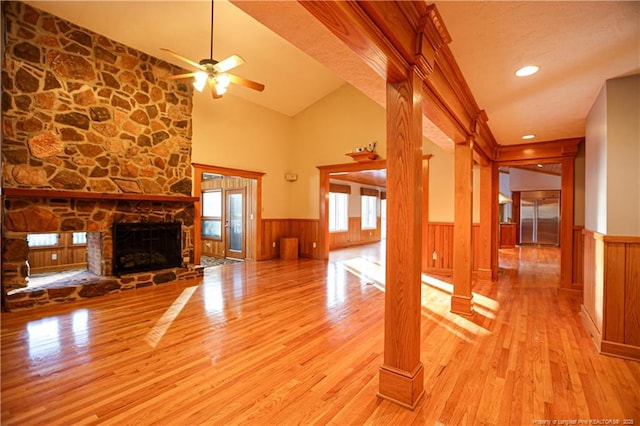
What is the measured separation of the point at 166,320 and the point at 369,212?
9387 mm

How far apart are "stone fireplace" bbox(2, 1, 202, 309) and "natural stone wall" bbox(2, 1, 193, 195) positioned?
0.04 feet

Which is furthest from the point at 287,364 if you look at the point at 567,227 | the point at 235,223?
the point at 235,223

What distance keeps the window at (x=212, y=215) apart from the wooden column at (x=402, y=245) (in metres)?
6.83

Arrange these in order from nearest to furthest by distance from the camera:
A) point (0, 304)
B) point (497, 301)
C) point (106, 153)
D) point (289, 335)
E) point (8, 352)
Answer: point (8, 352) < point (289, 335) < point (0, 304) < point (497, 301) < point (106, 153)

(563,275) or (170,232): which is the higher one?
(170,232)

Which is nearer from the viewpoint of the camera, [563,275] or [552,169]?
[563,275]

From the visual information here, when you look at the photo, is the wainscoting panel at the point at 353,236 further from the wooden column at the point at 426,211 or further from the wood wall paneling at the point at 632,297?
the wood wall paneling at the point at 632,297

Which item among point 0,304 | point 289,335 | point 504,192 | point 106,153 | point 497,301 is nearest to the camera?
point 289,335

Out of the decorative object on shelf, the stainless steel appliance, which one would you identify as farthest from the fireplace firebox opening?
the stainless steel appliance

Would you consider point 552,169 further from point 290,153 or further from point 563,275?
point 290,153

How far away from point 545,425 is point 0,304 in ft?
17.1

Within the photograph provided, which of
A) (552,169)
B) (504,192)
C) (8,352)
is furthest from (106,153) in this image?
(504,192)

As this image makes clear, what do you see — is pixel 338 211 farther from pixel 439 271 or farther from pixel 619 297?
pixel 619 297

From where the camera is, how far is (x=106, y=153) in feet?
15.1
